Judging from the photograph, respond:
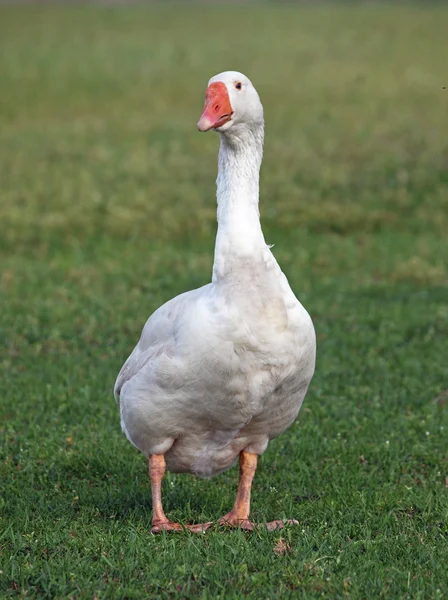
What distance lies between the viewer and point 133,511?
625 centimetres

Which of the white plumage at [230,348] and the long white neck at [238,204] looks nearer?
the white plumage at [230,348]

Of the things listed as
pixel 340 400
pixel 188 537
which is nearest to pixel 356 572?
pixel 188 537

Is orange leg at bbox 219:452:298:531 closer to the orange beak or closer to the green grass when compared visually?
the green grass

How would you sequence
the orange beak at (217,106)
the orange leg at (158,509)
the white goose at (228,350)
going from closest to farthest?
the white goose at (228,350) → the orange beak at (217,106) → the orange leg at (158,509)

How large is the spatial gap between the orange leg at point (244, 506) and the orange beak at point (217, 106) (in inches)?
77.6

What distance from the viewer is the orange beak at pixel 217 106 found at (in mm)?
5453

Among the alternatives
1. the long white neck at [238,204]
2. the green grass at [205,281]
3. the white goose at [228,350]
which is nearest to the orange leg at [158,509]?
the white goose at [228,350]

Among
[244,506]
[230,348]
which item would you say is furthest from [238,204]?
[244,506]

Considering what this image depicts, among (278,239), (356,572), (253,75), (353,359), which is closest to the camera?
(356,572)

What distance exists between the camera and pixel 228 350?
529cm

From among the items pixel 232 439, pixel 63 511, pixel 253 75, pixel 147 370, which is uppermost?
pixel 253 75

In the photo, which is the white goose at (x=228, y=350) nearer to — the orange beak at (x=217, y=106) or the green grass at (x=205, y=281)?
the orange beak at (x=217, y=106)

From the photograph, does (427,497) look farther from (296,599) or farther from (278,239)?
(278,239)

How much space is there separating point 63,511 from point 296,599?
77.4 inches
